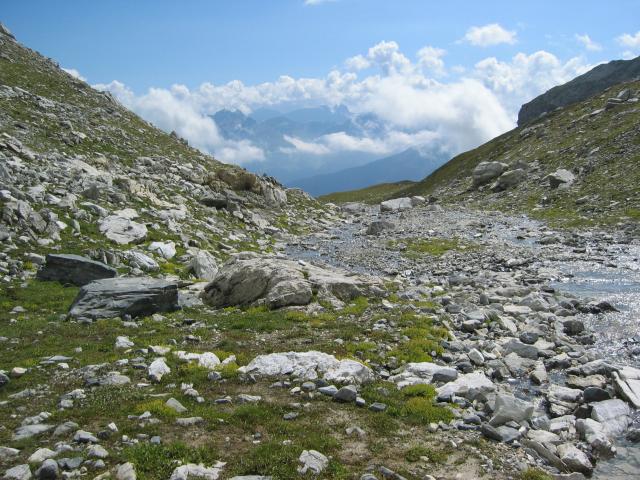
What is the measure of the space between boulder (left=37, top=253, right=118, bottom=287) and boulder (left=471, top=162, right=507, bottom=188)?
7058 centimetres

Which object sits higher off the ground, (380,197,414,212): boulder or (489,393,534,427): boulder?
(380,197,414,212): boulder

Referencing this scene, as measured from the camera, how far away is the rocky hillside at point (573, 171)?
4756cm

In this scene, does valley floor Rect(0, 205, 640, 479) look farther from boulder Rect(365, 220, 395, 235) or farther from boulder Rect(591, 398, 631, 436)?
boulder Rect(365, 220, 395, 235)

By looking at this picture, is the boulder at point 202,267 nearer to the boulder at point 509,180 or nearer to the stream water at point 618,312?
the stream water at point 618,312

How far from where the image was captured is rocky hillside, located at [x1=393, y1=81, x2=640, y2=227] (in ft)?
156

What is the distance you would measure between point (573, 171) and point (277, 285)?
5396 centimetres

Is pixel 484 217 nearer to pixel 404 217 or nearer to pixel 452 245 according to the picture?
pixel 404 217

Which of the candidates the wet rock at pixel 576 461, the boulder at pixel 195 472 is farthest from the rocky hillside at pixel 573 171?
the boulder at pixel 195 472

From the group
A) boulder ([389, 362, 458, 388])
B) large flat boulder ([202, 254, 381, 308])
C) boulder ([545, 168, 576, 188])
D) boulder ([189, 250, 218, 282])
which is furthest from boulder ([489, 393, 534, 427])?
boulder ([545, 168, 576, 188])

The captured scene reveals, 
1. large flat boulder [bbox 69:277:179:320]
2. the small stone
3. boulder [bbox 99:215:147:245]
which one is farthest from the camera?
boulder [bbox 99:215:147:245]

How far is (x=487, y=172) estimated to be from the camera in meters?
82.4

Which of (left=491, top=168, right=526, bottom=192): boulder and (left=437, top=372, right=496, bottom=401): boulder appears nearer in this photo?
(left=437, top=372, right=496, bottom=401): boulder

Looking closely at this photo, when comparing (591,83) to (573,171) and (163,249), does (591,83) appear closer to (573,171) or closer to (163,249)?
(573,171)

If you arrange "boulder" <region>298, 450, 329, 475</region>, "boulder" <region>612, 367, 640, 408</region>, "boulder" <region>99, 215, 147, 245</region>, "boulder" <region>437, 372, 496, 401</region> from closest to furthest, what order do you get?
1. "boulder" <region>298, 450, 329, 475</region>
2. "boulder" <region>612, 367, 640, 408</region>
3. "boulder" <region>437, 372, 496, 401</region>
4. "boulder" <region>99, 215, 147, 245</region>
